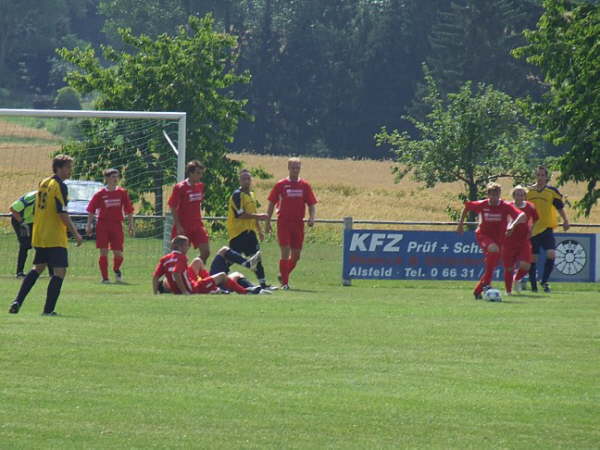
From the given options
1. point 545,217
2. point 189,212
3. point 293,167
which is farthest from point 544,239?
point 189,212

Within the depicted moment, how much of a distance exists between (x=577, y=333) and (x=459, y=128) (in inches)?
942

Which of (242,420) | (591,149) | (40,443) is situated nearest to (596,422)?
(242,420)

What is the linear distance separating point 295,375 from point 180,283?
792 cm

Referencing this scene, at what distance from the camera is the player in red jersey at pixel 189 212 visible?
20.6 metres

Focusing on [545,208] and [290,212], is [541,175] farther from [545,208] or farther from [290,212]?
[290,212]

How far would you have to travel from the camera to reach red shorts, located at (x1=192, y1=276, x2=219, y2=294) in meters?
19.0

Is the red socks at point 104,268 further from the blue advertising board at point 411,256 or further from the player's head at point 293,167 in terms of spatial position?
the blue advertising board at point 411,256

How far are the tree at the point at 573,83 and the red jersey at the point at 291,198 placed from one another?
280 inches

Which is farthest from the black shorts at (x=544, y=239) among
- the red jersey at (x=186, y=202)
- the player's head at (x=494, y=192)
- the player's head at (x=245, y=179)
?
the red jersey at (x=186, y=202)

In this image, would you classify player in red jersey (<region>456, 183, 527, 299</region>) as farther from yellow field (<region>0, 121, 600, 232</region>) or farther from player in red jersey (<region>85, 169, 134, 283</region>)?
yellow field (<region>0, 121, 600, 232</region>)

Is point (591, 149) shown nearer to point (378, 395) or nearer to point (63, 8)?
point (378, 395)

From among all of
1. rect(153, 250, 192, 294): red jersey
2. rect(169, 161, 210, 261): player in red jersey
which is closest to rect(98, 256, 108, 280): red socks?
rect(169, 161, 210, 261): player in red jersey

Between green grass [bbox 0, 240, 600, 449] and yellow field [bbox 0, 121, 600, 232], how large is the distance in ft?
70.0

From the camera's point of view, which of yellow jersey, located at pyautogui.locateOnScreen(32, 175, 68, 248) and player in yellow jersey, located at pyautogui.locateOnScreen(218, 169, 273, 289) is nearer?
yellow jersey, located at pyautogui.locateOnScreen(32, 175, 68, 248)
